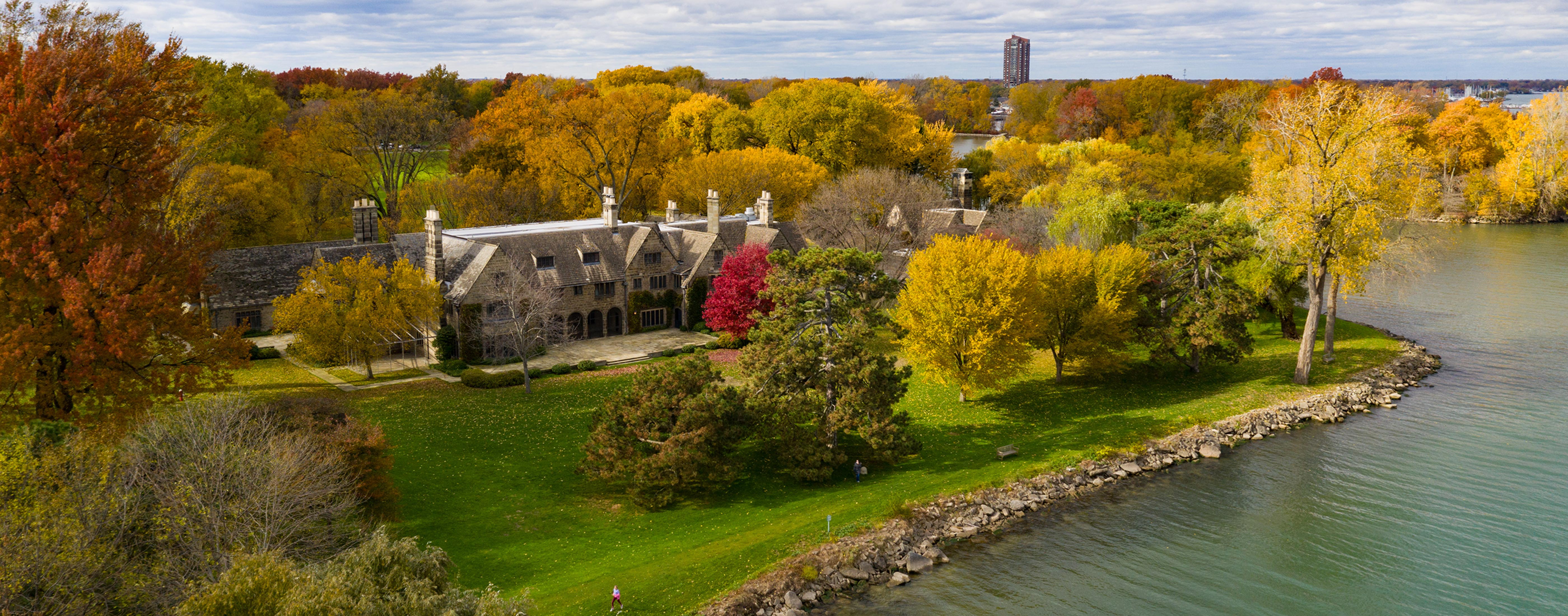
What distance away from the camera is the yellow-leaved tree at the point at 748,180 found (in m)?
83.8

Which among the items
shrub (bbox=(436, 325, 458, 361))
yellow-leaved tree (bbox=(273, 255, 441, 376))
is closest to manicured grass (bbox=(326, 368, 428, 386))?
yellow-leaved tree (bbox=(273, 255, 441, 376))

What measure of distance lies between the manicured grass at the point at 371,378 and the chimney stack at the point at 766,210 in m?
26.8

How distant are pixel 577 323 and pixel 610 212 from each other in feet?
26.7

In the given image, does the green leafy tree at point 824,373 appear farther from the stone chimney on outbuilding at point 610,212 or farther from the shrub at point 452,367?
the stone chimney on outbuilding at point 610,212

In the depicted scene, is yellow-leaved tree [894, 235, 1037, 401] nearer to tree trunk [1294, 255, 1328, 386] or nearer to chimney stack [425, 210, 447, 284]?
tree trunk [1294, 255, 1328, 386]

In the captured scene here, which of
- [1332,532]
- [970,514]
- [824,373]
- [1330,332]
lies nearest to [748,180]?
[824,373]

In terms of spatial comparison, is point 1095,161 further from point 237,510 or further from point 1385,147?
Answer: point 237,510

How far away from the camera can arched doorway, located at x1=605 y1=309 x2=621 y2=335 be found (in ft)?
222

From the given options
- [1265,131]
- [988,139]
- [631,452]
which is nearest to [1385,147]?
[631,452]

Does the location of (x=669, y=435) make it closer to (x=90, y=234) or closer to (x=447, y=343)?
(x=90, y=234)

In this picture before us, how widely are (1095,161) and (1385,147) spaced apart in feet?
174

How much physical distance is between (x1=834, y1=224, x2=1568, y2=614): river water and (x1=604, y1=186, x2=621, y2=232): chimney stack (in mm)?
38366

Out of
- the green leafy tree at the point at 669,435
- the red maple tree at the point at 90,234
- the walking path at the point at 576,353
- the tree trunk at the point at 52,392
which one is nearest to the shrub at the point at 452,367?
the walking path at the point at 576,353

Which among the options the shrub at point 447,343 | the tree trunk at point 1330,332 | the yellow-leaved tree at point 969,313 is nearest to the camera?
the yellow-leaved tree at point 969,313
